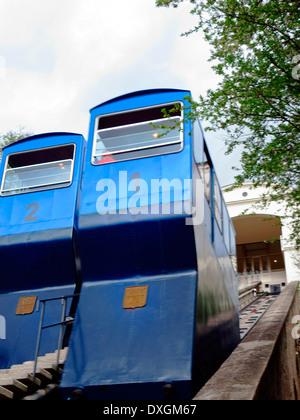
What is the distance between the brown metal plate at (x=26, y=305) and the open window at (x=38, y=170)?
6.06 feet

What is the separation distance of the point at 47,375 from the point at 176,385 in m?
1.75

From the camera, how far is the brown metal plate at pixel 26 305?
6.28 meters

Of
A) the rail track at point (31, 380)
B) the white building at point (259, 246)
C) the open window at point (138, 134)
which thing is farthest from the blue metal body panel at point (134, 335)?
the white building at point (259, 246)

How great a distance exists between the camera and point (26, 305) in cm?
636

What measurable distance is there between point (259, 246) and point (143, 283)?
3709cm

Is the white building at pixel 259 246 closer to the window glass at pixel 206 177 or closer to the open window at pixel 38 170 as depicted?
the window glass at pixel 206 177

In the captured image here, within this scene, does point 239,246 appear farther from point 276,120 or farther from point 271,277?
point 276,120

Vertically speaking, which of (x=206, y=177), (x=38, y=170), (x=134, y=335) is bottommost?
(x=134, y=335)

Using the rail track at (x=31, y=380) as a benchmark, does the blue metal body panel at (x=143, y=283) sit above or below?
above

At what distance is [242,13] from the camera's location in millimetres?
5211

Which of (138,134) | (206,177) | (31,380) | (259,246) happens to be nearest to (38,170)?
(138,134)

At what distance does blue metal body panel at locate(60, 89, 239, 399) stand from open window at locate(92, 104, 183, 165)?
0.39 ft

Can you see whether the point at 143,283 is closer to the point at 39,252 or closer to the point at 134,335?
the point at 134,335

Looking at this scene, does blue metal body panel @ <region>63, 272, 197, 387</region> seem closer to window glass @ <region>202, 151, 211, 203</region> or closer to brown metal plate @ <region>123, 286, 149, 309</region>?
brown metal plate @ <region>123, 286, 149, 309</region>
